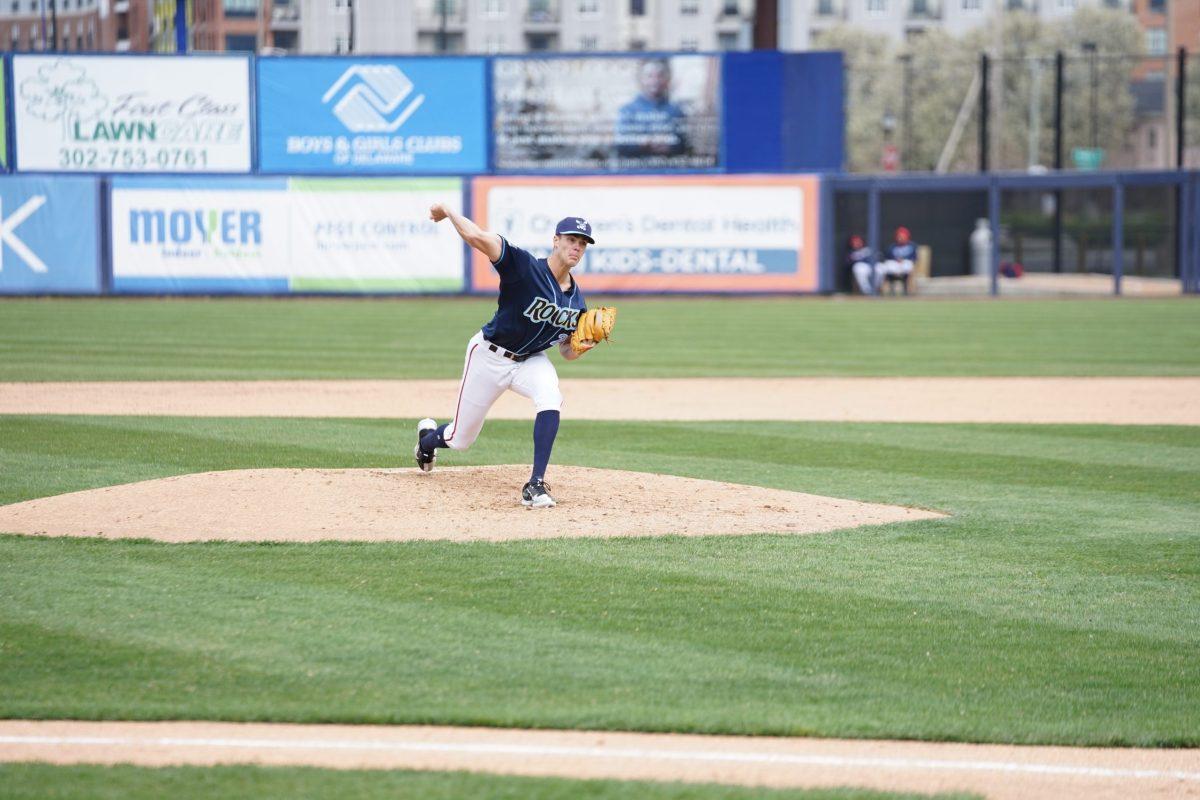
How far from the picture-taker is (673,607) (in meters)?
5.79

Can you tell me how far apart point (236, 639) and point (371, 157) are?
974 inches

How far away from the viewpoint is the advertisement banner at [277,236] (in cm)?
2812

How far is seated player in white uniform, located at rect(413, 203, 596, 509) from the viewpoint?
7.47 m

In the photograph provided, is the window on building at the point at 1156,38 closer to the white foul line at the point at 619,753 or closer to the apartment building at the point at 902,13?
the apartment building at the point at 902,13

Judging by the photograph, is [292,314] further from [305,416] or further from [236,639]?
[236,639]

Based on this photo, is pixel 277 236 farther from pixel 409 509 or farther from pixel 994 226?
pixel 409 509

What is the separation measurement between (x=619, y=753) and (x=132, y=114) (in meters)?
27.4

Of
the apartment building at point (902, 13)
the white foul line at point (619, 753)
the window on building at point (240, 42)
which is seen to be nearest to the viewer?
the white foul line at point (619, 753)

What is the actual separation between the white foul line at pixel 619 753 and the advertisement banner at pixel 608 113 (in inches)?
1005

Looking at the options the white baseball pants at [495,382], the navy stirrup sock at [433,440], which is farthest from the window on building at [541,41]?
the white baseball pants at [495,382]

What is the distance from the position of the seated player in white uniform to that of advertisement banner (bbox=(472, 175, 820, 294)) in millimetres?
20760

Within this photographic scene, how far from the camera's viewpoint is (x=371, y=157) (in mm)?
28984

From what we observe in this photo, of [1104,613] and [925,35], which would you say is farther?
[925,35]

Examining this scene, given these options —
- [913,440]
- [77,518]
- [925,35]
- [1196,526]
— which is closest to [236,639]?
[77,518]
